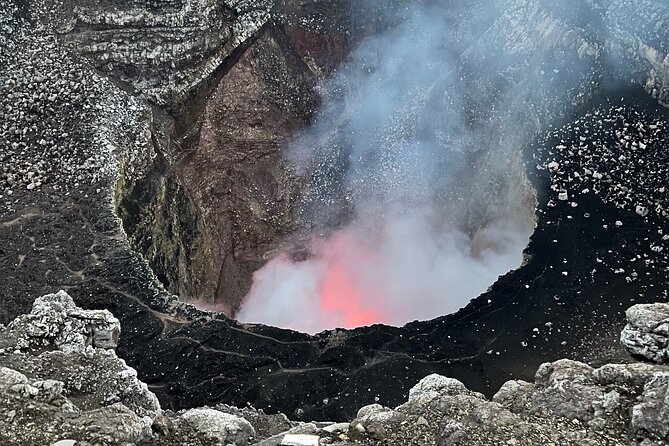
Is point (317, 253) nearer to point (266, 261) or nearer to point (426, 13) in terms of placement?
point (266, 261)

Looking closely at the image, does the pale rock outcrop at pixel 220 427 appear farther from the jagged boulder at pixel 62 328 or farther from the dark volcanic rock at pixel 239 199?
the jagged boulder at pixel 62 328

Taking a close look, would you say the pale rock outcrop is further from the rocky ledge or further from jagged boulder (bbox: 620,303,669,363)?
jagged boulder (bbox: 620,303,669,363)

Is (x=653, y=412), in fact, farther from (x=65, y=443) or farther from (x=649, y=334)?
(x=65, y=443)

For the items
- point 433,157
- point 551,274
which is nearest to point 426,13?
point 433,157

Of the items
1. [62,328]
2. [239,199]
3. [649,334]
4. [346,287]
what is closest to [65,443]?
[62,328]

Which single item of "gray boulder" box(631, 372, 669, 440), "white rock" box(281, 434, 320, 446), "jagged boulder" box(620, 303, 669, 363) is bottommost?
"gray boulder" box(631, 372, 669, 440)

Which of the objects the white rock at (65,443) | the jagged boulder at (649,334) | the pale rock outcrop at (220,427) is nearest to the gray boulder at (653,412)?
the jagged boulder at (649,334)

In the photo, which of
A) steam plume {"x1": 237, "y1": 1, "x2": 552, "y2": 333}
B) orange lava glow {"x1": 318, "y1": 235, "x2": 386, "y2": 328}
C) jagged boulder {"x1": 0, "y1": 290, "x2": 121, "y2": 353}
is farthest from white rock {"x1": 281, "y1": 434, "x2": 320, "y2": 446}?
orange lava glow {"x1": 318, "y1": 235, "x2": 386, "y2": 328}
